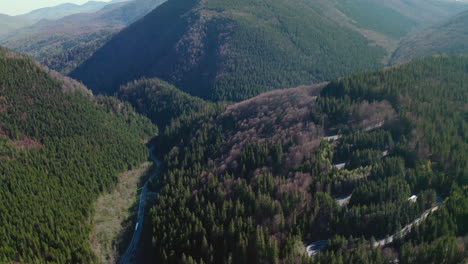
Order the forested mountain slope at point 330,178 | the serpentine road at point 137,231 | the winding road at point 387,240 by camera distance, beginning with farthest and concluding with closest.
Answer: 1. the serpentine road at point 137,231
2. the forested mountain slope at point 330,178
3. the winding road at point 387,240

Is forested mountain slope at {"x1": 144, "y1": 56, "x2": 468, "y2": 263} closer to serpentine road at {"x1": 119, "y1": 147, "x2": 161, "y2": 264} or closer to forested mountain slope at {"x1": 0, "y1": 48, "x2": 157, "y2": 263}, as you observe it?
serpentine road at {"x1": 119, "y1": 147, "x2": 161, "y2": 264}

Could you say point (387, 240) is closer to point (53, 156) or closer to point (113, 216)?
point (113, 216)

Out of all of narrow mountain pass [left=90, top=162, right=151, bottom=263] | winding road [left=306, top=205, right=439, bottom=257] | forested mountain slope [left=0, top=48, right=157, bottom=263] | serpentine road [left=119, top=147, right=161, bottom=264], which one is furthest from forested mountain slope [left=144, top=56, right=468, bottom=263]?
forested mountain slope [left=0, top=48, right=157, bottom=263]

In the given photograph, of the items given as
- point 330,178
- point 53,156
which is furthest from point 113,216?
point 330,178

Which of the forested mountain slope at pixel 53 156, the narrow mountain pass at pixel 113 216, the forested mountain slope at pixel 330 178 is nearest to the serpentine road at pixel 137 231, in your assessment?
the narrow mountain pass at pixel 113 216

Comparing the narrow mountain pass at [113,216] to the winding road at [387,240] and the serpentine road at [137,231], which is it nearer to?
the serpentine road at [137,231]

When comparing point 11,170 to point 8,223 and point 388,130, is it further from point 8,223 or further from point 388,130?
point 388,130
